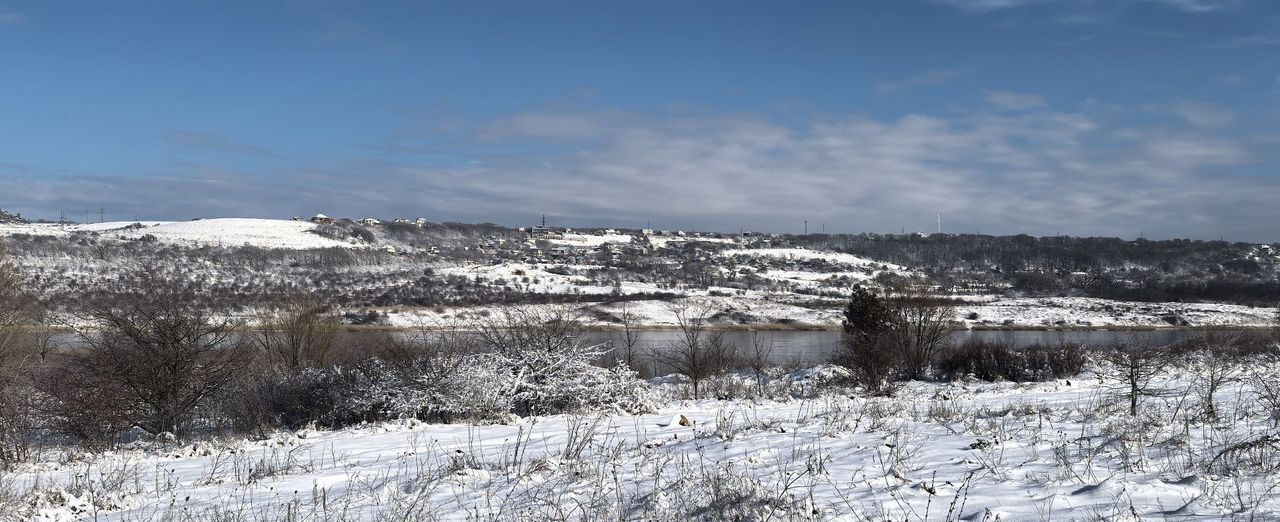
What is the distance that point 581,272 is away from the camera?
320 ft

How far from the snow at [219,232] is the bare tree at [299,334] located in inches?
3267

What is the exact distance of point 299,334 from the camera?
22.8 metres

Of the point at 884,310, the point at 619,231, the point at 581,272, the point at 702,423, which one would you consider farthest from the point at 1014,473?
the point at 619,231

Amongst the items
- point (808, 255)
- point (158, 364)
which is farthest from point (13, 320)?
point (808, 255)

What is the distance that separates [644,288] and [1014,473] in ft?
262

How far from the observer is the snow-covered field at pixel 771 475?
491 cm

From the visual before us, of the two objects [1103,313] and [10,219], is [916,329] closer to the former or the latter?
[1103,313]

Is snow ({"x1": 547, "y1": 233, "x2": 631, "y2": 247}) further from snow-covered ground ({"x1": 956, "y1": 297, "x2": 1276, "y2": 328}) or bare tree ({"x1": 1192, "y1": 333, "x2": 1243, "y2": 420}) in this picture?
bare tree ({"x1": 1192, "y1": 333, "x2": 1243, "y2": 420})

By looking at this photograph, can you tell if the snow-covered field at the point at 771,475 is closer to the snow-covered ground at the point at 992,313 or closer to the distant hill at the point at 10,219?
the snow-covered ground at the point at 992,313

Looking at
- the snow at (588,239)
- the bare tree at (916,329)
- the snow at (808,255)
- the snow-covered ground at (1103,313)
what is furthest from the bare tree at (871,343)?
the snow at (588,239)

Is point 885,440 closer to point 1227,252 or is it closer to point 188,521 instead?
point 188,521

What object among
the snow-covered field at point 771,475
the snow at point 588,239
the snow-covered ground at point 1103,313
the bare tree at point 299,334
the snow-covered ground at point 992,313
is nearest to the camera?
the snow-covered field at point 771,475

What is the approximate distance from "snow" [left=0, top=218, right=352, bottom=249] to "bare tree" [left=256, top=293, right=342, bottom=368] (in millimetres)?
82974

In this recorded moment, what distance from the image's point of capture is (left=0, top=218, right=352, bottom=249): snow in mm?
100438
